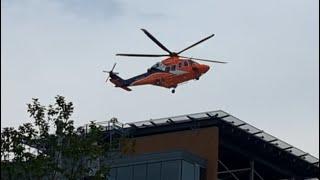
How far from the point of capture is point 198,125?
67312 mm

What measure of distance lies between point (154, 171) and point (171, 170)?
4.04ft

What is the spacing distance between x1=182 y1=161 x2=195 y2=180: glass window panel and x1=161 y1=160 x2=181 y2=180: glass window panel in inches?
14.6

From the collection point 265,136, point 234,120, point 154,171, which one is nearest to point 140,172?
point 154,171

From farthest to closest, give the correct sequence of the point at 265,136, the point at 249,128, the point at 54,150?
1. the point at 265,136
2. the point at 249,128
3. the point at 54,150

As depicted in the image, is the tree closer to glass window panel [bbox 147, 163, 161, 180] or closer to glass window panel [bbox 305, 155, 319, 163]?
glass window panel [bbox 147, 163, 161, 180]

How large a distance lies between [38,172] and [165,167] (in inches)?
1096

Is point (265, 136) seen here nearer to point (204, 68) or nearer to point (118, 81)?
point (204, 68)

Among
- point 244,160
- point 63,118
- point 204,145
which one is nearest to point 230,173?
point 244,160

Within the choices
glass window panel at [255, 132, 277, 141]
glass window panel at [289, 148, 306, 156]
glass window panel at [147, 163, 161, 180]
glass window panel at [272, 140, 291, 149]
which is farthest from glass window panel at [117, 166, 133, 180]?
glass window panel at [289, 148, 306, 156]

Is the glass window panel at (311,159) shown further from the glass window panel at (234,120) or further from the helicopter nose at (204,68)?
the helicopter nose at (204,68)

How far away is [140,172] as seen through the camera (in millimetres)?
65312

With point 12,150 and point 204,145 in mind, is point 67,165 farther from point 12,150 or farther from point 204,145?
point 204,145

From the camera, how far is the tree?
123 ft

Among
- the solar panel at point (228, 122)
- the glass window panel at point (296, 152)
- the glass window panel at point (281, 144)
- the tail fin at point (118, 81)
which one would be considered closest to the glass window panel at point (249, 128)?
the solar panel at point (228, 122)
